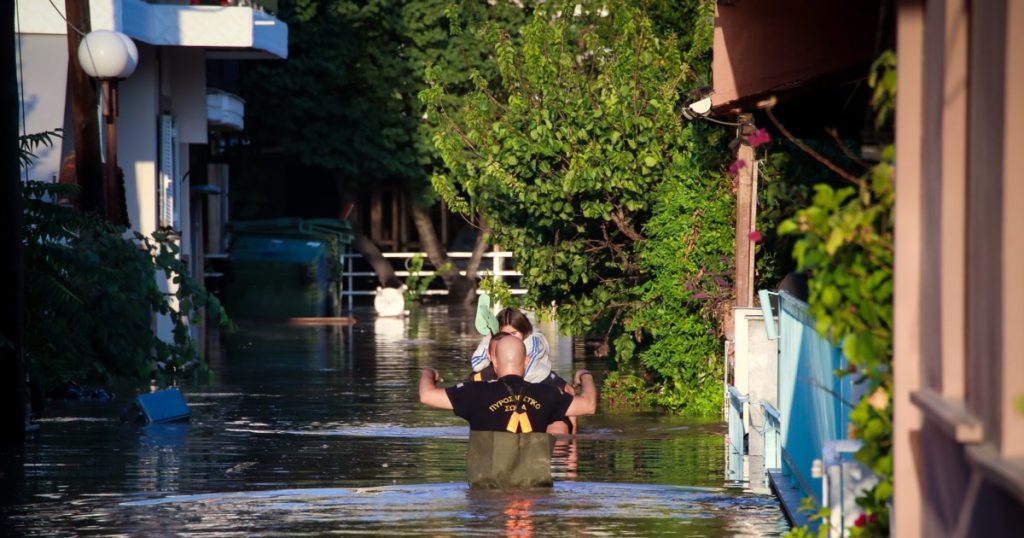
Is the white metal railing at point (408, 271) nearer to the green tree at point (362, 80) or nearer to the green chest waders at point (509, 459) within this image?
the green tree at point (362, 80)

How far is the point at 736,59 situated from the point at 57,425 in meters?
6.67

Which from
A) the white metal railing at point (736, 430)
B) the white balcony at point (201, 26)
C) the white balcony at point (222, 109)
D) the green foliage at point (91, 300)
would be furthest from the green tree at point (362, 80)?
the white metal railing at point (736, 430)

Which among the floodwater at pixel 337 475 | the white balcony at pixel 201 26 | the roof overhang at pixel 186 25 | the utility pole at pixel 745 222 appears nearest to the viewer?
the floodwater at pixel 337 475

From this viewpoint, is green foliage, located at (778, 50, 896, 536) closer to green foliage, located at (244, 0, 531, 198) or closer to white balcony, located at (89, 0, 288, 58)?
white balcony, located at (89, 0, 288, 58)

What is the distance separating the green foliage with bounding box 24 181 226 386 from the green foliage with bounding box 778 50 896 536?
36.3 feet

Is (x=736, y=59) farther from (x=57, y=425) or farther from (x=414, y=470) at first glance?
(x=57, y=425)

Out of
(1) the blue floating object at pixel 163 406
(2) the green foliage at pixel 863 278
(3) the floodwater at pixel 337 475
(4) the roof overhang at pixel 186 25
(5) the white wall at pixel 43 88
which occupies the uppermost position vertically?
(4) the roof overhang at pixel 186 25

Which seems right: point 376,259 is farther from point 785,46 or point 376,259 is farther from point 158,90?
point 785,46

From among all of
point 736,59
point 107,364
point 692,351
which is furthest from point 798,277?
point 107,364

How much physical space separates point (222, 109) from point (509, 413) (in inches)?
862

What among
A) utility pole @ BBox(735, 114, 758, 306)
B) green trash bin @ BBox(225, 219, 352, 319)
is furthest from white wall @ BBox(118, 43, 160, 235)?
utility pole @ BBox(735, 114, 758, 306)

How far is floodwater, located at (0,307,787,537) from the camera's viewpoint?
9969mm

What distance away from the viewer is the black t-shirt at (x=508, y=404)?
423 inches

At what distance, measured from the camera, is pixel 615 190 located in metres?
18.7
